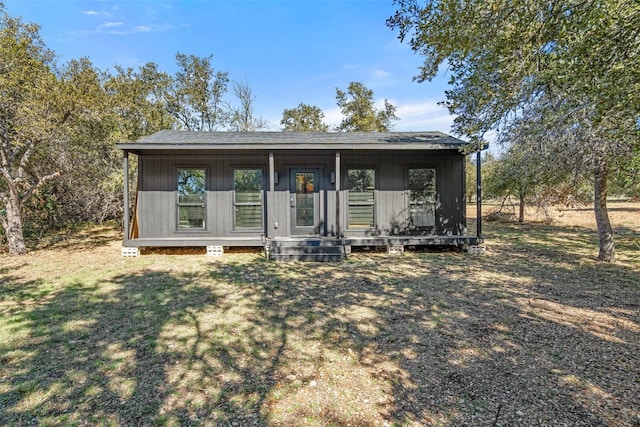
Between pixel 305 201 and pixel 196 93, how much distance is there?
52.8 feet

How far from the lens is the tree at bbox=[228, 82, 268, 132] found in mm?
22469

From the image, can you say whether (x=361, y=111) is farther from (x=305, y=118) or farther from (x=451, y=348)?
(x=451, y=348)

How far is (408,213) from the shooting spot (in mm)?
8789

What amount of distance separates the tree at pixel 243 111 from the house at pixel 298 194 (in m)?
14.3

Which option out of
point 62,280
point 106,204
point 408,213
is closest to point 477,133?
point 408,213

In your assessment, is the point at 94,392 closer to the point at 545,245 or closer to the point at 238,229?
the point at 238,229

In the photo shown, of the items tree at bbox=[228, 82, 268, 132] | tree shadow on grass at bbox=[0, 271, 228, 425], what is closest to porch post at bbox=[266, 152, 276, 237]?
tree shadow on grass at bbox=[0, 271, 228, 425]

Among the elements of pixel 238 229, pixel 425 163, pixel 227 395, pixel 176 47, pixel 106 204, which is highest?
pixel 176 47

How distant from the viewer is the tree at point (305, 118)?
25.7m

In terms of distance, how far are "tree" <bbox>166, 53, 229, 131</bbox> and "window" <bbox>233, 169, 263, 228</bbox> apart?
14.2 m

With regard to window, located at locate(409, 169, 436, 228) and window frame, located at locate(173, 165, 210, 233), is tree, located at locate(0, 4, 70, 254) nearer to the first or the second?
window frame, located at locate(173, 165, 210, 233)

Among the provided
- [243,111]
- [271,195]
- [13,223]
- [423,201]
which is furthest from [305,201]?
[243,111]

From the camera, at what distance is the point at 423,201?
28.9 ft

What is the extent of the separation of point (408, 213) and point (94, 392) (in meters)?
7.54
